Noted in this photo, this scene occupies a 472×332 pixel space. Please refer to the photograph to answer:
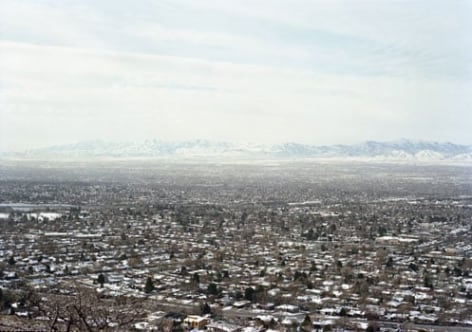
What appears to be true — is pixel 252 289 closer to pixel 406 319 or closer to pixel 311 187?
pixel 406 319

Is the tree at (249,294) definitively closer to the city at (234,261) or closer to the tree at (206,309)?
the city at (234,261)

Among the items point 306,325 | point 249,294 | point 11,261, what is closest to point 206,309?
point 249,294

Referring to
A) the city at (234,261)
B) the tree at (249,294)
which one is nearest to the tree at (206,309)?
the city at (234,261)

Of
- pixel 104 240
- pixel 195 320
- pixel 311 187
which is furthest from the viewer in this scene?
pixel 311 187

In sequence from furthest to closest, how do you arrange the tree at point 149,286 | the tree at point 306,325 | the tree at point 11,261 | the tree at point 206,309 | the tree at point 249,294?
the tree at point 11,261
the tree at point 149,286
the tree at point 249,294
the tree at point 206,309
the tree at point 306,325

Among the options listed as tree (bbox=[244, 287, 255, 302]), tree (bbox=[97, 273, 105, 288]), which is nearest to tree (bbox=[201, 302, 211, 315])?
tree (bbox=[244, 287, 255, 302])

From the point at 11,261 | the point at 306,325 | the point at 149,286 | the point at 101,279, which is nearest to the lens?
the point at 306,325

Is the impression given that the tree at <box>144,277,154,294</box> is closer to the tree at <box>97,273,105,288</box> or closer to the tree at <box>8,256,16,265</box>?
the tree at <box>97,273,105,288</box>

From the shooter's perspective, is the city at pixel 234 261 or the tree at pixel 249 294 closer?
the city at pixel 234 261

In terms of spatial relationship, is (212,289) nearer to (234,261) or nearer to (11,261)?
(234,261)

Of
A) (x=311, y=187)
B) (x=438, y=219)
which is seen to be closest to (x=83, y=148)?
(x=311, y=187)

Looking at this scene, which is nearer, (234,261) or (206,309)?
(206,309)
